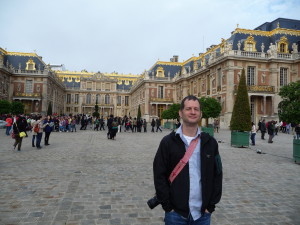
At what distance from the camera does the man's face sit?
2.25m

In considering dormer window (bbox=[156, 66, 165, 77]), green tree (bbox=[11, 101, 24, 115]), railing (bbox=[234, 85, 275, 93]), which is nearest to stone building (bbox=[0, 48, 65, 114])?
green tree (bbox=[11, 101, 24, 115])

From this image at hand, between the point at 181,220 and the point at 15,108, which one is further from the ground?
the point at 15,108

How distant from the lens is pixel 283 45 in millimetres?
31203

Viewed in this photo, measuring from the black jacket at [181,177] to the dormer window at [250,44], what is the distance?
31.4 metres

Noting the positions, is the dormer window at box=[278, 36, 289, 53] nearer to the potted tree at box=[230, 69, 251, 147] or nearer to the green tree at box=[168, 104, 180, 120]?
the green tree at box=[168, 104, 180, 120]

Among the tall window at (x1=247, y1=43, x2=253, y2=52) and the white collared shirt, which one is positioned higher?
the tall window at (x1=247, y1=43, x2=253, y2=52)

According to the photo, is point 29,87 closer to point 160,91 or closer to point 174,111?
point 160,91

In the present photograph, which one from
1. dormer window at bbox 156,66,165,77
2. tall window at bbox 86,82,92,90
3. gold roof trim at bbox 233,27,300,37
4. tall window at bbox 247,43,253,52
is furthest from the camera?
tall window at bbox 86,82,92,90

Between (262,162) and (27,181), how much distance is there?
303 inches

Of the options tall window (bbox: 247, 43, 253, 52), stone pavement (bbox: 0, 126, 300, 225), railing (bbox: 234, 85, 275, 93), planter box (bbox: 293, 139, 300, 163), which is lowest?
stone pavement (bbox: 0, 126, 300, 225)

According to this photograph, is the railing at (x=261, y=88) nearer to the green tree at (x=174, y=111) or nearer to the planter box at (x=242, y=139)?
the green tree at (x=174, y=111)

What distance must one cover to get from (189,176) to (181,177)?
73 millimetres

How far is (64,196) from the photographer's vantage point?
4.72 metres

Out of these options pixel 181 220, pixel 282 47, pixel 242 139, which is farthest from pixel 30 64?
pixel 181 220
